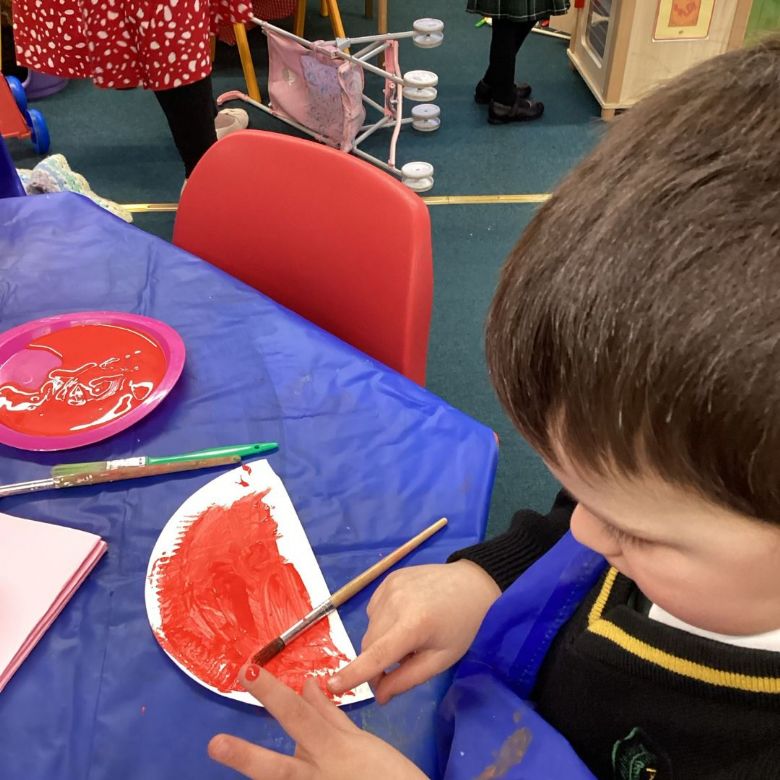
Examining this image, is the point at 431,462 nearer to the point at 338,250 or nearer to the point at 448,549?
the point at 448,549

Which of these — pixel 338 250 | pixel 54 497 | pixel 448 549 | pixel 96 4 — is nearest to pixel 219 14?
pixel 96 4

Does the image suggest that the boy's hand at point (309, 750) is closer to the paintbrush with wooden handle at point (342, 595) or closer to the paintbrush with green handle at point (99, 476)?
the paintbrush with wooden handle at point (342, 595)

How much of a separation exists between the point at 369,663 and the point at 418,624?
54 mm

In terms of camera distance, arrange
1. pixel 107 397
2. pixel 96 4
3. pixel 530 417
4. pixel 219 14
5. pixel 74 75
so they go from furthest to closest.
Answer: pixel 219 14, pixel 74 75, pixel 96 4, pixel 107 397, pixel 530 417

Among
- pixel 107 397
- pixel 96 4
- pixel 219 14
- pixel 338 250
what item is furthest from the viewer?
pixel 219 14

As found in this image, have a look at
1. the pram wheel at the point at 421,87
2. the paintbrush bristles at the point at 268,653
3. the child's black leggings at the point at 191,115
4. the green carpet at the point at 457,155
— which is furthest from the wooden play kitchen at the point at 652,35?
the paintbrush bristles at the point at 268,653

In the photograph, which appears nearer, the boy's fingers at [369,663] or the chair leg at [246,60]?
the boy's fingers at [369,663]

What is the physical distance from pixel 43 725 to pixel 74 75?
5.22ft

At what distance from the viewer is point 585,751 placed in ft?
1.93

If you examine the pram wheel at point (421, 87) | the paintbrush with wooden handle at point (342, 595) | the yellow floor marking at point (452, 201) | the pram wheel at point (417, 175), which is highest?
the paintbrush with wooden handle at point (342, 595)

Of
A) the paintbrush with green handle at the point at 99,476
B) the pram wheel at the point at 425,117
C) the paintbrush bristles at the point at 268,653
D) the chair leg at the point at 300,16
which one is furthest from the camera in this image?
the chair leg at the point at 300,16

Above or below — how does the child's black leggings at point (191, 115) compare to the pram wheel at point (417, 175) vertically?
above

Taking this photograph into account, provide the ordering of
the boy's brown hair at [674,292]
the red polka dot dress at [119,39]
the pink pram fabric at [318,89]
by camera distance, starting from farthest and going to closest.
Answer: the pink pram fabric at [318,89], the red polka dot dress at [119,39], the boy's brown hair at [674,292]

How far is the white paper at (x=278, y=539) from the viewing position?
588 mm
